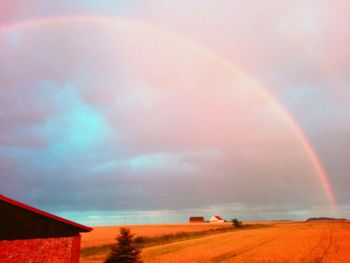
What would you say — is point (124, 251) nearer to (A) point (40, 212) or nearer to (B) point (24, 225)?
(A) point (40, 212)

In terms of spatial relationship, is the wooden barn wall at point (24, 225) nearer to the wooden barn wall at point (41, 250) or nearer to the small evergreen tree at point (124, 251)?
the wooden barn wall at point (41, 250)

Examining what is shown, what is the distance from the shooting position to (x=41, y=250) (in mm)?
17328

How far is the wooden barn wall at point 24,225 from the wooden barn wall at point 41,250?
0.86 feet

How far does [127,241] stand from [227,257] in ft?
46.6

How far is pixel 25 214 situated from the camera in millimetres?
16719

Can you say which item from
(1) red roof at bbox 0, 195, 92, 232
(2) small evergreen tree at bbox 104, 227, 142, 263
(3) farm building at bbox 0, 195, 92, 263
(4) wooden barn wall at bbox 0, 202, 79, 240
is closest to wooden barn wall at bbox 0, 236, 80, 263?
(3) farm building at bbox 0, 195, 92, 263

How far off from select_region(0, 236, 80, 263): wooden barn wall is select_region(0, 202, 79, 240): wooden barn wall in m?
0.26

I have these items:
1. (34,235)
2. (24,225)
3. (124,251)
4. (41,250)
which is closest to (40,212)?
(24,225)

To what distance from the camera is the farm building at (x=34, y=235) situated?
1577 cm

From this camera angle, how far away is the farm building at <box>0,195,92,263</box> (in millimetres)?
15766

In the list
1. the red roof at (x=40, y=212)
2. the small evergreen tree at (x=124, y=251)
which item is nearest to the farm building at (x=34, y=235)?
the red roof at (x=40, y=212)

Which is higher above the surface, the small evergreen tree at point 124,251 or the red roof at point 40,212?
the red roof at point 40,212

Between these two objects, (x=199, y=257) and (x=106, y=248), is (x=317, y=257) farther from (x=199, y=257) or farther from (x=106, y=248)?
(x=106, y=248)

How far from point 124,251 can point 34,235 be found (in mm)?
8091
